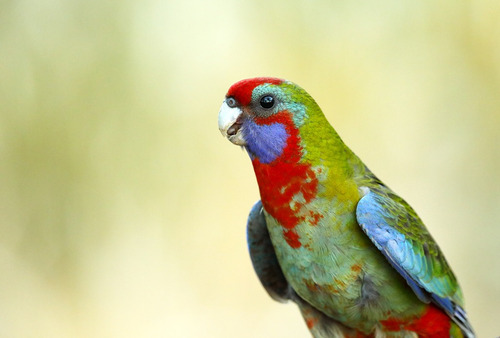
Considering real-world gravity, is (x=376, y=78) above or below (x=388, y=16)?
below

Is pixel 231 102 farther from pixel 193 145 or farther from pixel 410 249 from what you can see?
pixel 193 145

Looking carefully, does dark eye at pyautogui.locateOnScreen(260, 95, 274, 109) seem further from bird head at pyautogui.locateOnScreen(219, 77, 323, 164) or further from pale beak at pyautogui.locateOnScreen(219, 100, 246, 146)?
pale beak at pyautogui.locateOnScreen(219, 100, 246, 146)

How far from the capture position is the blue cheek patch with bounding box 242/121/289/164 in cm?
297

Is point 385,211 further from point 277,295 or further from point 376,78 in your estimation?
point 376,78

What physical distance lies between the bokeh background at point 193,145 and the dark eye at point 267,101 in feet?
10.5

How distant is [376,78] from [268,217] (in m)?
3.58

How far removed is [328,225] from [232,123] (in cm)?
70

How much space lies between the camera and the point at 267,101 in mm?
2969

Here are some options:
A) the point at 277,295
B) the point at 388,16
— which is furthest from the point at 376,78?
the point at 277,295

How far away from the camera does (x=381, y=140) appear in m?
6.31

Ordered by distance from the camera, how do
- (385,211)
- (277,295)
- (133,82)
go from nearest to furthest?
(385,211)
(277,295)
(133,82)

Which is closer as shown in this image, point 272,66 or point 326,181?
point 326,181

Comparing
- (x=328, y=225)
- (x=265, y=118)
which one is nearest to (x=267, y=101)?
(x=265, y=118)

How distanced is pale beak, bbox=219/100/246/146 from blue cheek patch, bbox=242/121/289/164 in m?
0.03
